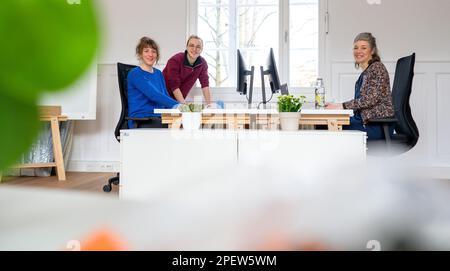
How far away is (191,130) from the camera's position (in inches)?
16.4

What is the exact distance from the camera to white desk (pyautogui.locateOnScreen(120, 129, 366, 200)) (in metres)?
0.30

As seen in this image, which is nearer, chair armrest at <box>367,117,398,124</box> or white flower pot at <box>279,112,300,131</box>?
white flower pot at <box>279,112,300,131</box>

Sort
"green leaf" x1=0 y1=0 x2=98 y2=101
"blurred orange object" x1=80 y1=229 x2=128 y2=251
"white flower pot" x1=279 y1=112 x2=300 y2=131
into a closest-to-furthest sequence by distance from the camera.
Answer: "green leaf" x1=0 y1=0 x2=98 y2=101 < "blurred orange object" x1=80 y1=229 x2=128 y2=251 < "white flower pot" x1=279 y1=112 x2=300 y2=131

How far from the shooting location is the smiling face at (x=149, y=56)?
29cm

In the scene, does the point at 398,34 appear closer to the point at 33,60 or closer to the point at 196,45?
the point at 196,45

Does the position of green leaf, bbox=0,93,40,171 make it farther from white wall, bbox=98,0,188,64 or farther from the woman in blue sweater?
the woman in blue sweater

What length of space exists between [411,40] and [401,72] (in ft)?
0.67

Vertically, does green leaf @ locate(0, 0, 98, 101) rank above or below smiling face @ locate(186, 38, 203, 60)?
below

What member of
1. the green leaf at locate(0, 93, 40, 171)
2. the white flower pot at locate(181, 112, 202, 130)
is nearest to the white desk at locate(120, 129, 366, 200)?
the white flower pot at locate(181, 112, 202, 130)

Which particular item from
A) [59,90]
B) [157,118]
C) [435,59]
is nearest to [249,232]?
[59,90]

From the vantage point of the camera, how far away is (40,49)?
0.10 metres

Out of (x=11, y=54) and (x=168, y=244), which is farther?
(x=168, y=244)
